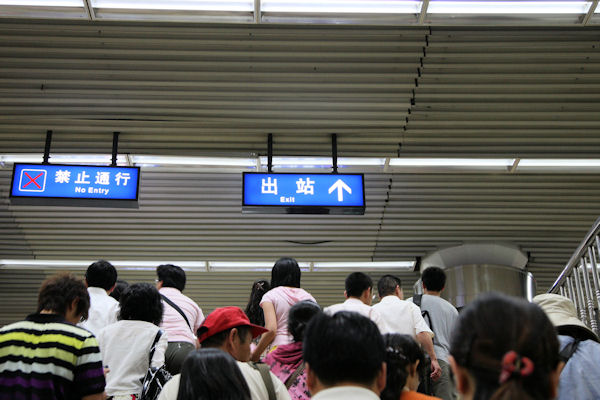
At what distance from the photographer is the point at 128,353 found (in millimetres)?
3512

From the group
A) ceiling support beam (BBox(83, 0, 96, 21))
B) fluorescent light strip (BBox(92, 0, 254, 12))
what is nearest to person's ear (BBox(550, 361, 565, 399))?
fluorescent light strip (BBox(92, 0, 254, 12))

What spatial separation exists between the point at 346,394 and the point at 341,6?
14.5 feet

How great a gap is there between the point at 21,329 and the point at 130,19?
349 cm

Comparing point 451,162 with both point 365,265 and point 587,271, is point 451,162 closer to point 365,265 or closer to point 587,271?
point 587,271

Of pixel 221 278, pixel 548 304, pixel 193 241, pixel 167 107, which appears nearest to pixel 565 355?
pixel 548 304

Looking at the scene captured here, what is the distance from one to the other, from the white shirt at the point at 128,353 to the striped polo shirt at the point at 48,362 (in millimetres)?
680

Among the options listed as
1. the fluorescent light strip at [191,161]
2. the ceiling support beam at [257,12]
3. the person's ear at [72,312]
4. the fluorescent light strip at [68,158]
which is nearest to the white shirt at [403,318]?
the person's ear at [72,312]

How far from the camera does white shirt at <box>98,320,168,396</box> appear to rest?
3.47m

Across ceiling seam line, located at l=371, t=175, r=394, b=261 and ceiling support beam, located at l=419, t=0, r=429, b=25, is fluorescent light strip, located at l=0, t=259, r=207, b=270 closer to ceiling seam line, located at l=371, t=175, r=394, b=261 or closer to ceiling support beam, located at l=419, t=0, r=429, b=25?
ceiling seam line, located at l=371, t=175, r=394, b=261

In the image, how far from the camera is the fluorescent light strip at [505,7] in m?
5.45

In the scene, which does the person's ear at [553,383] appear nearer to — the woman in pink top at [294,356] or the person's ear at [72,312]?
the woman in pink top at [294,356]

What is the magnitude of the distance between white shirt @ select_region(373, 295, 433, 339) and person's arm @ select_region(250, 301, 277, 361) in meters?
0.79

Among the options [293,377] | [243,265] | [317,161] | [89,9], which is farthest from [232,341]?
[243,265]

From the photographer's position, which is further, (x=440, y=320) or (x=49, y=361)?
(x=440, y=320)
